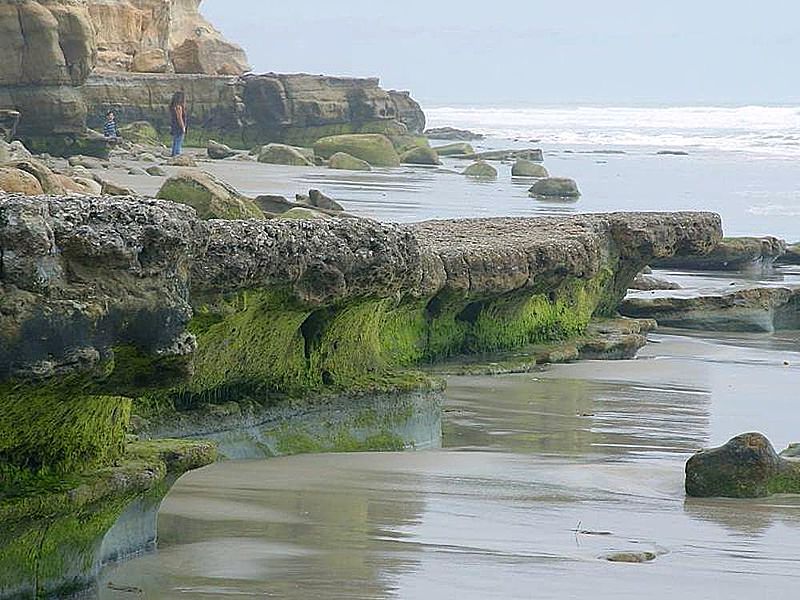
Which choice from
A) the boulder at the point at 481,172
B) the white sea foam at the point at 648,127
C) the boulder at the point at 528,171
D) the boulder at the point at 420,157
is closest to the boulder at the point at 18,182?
the boulder at the point at 481,172

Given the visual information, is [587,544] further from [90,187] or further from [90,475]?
[90,187]

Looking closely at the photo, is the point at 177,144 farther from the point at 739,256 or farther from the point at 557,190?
the point at 739,256

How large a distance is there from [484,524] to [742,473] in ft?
3.32

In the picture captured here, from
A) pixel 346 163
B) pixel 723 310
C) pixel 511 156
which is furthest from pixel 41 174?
pixel 511 156

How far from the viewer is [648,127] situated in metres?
59.2

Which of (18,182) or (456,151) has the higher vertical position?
(18,182)

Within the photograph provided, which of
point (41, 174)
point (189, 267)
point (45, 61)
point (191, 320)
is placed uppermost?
point (45, 61)

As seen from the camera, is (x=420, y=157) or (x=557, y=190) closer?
(x=557, y=190)

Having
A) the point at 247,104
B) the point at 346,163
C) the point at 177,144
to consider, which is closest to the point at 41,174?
the point at 346,163

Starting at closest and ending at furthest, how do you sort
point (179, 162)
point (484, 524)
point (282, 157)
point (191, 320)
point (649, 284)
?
point (191, 320) < point (484, 524) < point (649, 284) < point (179, 162) < point (282, 157)

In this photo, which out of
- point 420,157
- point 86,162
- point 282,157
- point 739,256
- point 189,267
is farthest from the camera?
point 420,157

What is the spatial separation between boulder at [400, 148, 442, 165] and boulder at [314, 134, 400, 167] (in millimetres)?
1186

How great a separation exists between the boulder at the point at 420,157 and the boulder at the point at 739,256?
61.2 feet

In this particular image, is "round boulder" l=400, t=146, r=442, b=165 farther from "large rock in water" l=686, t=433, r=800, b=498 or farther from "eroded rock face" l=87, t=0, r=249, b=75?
"large rock in water" l=686, t=433, r=800, b=498
